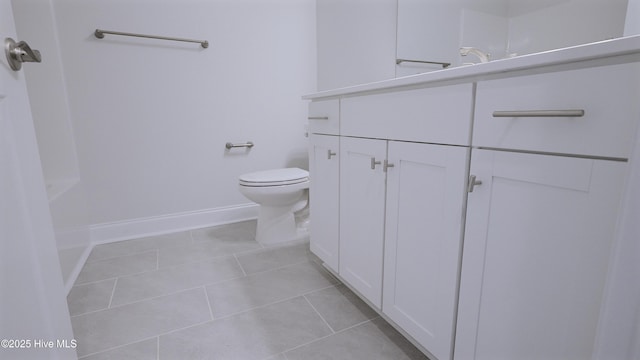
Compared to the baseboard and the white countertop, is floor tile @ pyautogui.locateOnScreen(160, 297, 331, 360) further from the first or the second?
the baseboard

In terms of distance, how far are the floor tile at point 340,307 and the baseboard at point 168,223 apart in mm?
1205

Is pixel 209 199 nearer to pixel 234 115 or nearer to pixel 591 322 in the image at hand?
pixel 234 115

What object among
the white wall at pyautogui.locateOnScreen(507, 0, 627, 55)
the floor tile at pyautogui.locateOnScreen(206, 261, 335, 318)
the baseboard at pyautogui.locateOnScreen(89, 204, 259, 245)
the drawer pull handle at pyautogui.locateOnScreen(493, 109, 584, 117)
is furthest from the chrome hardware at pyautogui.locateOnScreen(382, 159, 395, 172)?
the baseboard at pyautogui.locateOnScreen(89, 204, 259, 245)

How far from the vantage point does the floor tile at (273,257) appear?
168cm

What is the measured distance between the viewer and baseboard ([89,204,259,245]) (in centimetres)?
201

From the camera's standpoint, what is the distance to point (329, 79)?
209cm

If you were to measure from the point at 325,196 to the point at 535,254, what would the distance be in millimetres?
884

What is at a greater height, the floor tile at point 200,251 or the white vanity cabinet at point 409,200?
the white vanity cabinet at point 409,200

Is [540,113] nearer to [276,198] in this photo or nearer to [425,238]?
[425,238]

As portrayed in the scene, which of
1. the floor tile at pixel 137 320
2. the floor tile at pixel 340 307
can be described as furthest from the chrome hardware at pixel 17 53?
the floor tile at pixel 340 307

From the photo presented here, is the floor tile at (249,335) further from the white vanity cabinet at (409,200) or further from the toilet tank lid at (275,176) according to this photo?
the toilet tank lid at (275,176)

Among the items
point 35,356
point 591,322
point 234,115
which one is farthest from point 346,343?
point 234,115

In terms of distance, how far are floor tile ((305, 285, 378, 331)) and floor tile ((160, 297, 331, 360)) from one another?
0.14 feet

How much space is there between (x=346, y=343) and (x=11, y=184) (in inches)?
40.5
